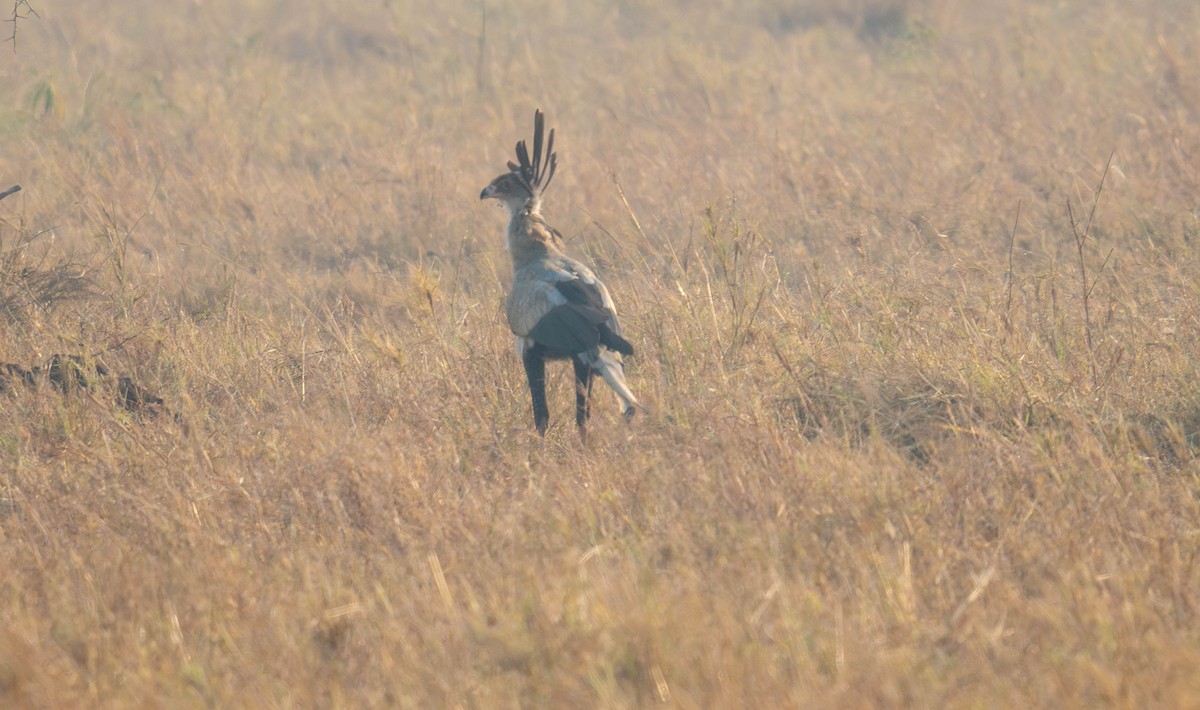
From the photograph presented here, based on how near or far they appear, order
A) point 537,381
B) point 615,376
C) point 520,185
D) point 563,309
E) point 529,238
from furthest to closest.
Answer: point 520,185
point 529,238
point 537,381
point 563,309
point 615,376

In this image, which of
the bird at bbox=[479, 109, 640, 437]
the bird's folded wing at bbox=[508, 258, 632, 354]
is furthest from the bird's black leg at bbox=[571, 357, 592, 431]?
the bird's folded wing at bbox=[508, 258, 632, 354]

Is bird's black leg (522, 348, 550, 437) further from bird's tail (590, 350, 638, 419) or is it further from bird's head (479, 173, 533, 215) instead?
bird's head (479, 173, 533, 215)

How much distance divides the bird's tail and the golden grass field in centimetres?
9

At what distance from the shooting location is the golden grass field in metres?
3.10

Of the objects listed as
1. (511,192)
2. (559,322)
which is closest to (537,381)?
(559,322)

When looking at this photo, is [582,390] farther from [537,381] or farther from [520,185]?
[520,185]

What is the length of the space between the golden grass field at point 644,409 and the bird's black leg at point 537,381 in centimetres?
13

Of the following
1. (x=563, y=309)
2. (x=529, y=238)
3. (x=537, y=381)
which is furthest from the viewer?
(x=529, y=238)

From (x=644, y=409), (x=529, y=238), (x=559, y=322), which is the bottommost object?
(x=644, y=409)

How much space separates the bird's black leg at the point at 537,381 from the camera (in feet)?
16.8

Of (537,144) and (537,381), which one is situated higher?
(537,144)

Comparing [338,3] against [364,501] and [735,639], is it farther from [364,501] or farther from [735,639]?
[735,639]

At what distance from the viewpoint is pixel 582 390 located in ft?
16.6

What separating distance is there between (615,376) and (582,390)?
22 cm
